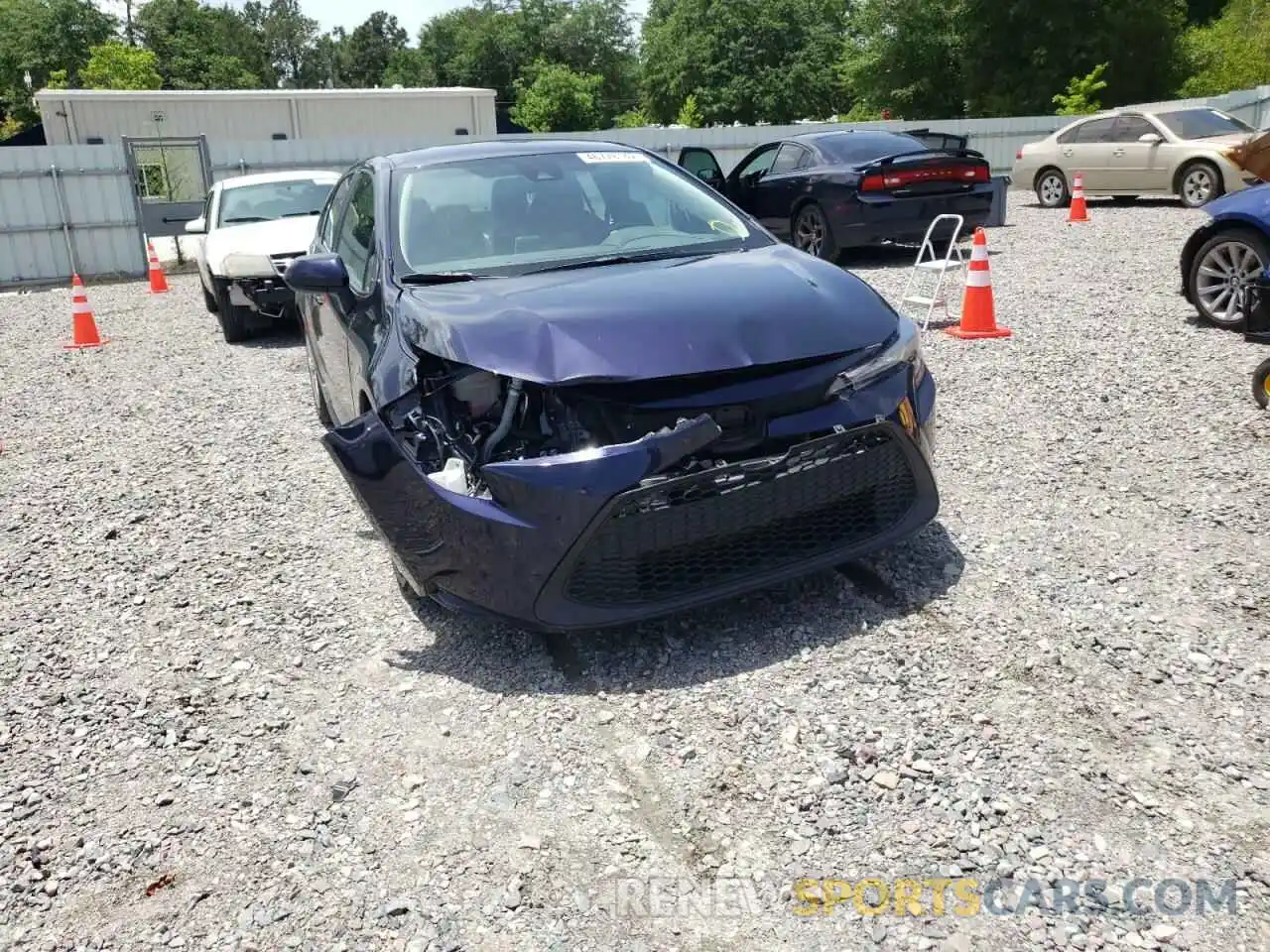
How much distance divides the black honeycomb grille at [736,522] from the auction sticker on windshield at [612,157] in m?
2.15

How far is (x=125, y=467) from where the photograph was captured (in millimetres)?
6020

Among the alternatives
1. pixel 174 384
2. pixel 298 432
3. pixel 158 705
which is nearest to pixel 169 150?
pixel 174 384

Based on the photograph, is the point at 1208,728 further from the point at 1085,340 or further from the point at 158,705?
the point at 1085,340

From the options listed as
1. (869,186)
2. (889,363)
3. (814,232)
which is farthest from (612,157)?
(814,232)

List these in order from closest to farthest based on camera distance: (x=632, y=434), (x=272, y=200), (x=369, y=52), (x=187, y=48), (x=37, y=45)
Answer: (x=632, y=434)
(x=272, y=200)
(x=37, y=45)
(x=187, y=48)
(x=369, y=52)

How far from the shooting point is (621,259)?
4.14m

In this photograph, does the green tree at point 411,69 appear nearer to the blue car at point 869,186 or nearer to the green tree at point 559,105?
the green tree at point 559,105

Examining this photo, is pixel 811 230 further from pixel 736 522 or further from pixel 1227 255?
pixel 736 522

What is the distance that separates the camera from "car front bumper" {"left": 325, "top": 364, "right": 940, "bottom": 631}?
121 inches

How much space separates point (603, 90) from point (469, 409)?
81.9 metres

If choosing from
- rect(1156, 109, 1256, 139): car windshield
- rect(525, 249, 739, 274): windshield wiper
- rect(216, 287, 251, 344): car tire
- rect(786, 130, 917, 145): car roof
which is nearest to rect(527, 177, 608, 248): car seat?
rect(525, 249, 739, 274): windshield wiper

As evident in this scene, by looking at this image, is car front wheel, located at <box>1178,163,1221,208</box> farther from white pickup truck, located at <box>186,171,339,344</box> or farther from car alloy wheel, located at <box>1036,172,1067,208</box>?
white pickup truck, located at <box>186,171,339,344</box>

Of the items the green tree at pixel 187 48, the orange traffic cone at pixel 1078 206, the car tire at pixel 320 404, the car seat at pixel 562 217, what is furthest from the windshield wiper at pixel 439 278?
the green tree at pixel 187 48

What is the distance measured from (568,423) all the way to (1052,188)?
629 inches
